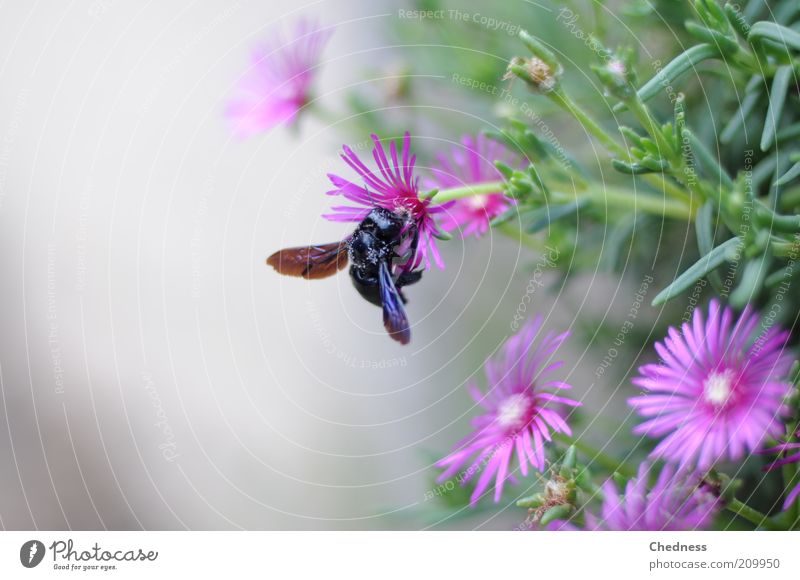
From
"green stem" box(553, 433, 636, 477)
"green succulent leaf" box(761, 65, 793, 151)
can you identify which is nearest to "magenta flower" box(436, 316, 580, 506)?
"green stem" box(553, 433, 636, 477)

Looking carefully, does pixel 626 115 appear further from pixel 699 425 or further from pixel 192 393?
pixel 192 393

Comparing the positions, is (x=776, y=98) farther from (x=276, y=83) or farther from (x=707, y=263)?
(x=276, y=83)

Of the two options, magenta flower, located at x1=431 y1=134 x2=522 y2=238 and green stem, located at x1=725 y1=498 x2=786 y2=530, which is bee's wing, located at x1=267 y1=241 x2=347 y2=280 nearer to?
magenta flower, located at x1=431 y1=134 x2=522 y2=238

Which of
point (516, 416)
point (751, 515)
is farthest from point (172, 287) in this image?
point (751, 515)

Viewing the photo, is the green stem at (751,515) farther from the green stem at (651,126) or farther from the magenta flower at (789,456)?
the green stem at (651,126)

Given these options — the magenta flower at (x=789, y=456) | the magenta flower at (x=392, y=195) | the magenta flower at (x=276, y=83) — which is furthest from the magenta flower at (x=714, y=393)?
the magenta flower at (x=276, y=83)

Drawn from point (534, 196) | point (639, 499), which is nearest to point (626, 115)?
point (534, 196)
